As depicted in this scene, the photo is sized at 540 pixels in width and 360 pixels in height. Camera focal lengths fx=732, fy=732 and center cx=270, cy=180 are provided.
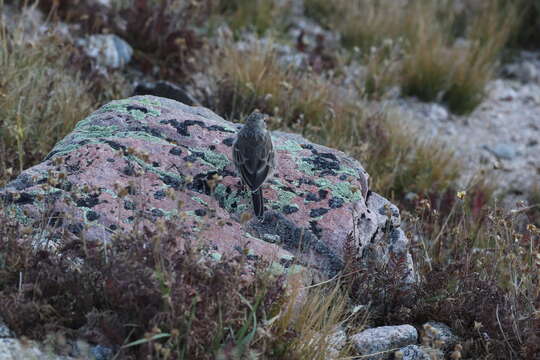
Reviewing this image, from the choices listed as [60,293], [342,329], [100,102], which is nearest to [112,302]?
[60,293]

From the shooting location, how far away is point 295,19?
995 cm

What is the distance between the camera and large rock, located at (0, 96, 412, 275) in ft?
13.4

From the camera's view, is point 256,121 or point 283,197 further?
point 256,121

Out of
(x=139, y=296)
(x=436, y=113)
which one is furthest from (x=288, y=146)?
(x=436, y=113)

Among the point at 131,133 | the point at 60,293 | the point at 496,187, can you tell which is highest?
the point at 131,133

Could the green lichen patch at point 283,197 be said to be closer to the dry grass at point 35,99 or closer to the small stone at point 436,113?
the dry grass at point 35,99

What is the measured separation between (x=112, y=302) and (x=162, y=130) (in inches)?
65.2

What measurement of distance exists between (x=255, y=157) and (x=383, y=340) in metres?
1.30

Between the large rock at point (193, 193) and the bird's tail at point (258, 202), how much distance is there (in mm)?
69

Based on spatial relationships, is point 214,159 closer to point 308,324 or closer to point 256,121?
point 256,121

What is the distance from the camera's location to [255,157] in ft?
14.5

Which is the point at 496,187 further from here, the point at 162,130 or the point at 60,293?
the point at 60,293

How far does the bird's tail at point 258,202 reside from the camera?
4.40 meters

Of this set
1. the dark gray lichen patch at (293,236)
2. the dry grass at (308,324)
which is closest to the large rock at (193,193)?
the dark gray lichen patch at (293,236)
